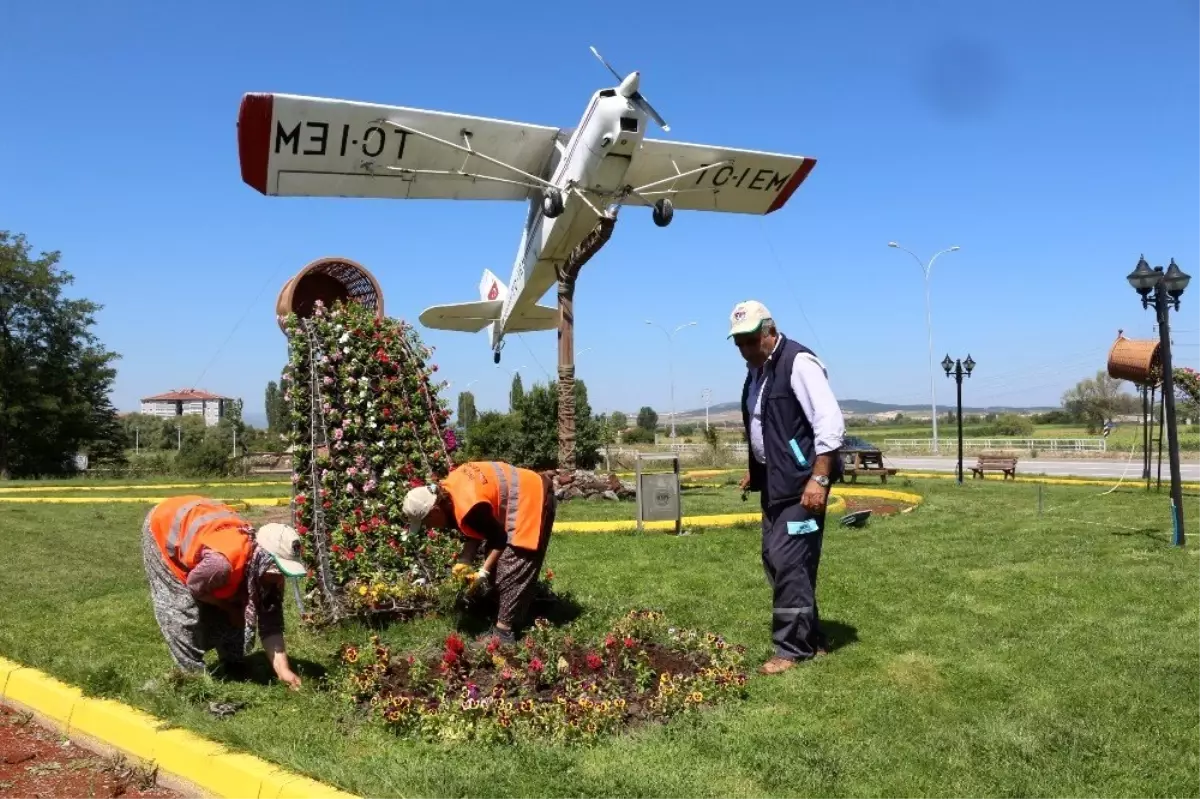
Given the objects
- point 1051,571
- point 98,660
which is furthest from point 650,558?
point 98,660

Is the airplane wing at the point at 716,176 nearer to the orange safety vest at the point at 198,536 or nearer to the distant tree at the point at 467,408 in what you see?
the orange safety vest at the point at 198,536

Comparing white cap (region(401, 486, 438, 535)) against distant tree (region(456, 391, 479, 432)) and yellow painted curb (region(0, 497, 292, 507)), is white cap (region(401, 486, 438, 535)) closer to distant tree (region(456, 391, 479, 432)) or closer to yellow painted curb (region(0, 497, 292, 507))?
yellow painted curb (region(0, 497, 292, 507))

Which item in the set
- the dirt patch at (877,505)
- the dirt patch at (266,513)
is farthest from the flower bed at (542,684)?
the dirt patch at (266,513)

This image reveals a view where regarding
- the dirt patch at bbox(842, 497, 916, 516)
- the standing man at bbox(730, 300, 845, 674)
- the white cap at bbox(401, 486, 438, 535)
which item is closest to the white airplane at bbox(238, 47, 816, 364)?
the dirt patch at bbox(842, 497, 916, 516)

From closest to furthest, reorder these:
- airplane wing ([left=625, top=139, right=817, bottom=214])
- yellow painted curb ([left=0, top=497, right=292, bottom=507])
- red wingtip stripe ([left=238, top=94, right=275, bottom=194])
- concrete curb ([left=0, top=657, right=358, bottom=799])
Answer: concrete curb ([left=0, top=657, right=358, bottom=799]), red wingtip stripe ([left=238, top=94, right=275, bottom=194]), yellow painted curb ([left=0, top=497, right=292, bottom=507]), airplane wing ([left=625, top=139, right=817, bottom=214])

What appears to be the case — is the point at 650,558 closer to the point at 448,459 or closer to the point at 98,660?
the point at 448,459

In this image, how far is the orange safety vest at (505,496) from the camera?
509 centimetres

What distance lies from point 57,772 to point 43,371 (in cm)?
4900

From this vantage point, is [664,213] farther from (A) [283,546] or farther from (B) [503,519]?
(A) [283,546]

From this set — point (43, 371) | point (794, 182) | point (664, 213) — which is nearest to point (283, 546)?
point (664, 213)

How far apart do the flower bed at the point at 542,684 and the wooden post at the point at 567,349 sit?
12.9m

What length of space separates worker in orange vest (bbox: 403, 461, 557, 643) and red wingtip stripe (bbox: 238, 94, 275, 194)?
11.5 meters

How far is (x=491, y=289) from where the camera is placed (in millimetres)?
25172

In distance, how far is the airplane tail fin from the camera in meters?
24.2
